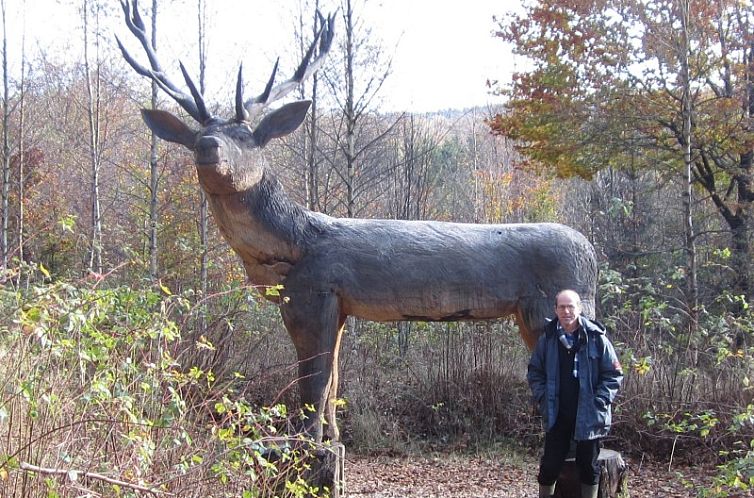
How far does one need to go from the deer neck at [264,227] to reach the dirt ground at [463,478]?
199cm

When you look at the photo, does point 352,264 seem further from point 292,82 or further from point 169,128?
point 169,128

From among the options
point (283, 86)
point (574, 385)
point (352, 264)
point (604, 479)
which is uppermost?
point (283, 86)

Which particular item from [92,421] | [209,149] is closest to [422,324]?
[209,149]

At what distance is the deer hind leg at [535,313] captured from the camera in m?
4.62

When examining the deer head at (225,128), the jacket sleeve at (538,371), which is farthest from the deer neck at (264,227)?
the jacket sleeve at (538,371)

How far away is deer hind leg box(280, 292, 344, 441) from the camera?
4.56 metres

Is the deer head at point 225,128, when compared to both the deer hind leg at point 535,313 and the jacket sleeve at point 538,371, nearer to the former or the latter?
the deer hind leg at point 535,313

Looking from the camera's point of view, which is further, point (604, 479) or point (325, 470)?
point (604, 479)

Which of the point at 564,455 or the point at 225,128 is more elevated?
the point at 225,128

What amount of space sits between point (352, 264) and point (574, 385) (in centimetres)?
159

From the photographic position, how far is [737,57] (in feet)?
33.7

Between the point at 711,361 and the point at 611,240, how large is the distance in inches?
162

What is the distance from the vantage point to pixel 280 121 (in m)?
4.55

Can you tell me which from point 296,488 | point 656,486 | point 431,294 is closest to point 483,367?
point 656,486
